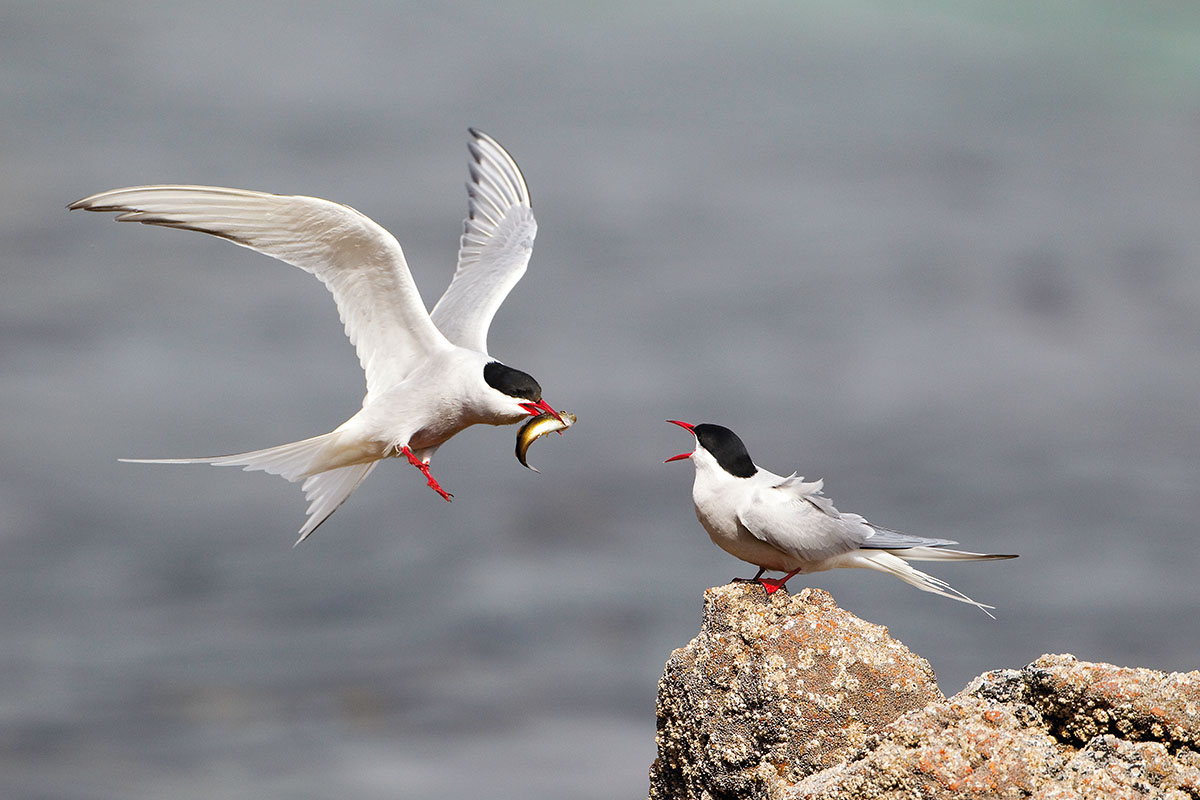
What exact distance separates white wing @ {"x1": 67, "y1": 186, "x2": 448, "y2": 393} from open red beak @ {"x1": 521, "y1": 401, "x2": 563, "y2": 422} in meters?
1.36

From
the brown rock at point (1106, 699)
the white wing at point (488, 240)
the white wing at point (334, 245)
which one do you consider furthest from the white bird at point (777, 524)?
the white wing at point (488, 240)

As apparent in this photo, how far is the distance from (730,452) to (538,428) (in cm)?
170

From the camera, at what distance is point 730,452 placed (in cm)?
845

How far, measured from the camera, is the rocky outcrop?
625 cm

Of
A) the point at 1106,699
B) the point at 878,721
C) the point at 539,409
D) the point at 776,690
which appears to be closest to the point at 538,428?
the point at 539,409

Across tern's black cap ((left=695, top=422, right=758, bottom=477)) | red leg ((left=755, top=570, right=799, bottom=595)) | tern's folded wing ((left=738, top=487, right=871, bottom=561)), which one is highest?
tern's black cap ((left=695, top=422, right=758, bottom=477))

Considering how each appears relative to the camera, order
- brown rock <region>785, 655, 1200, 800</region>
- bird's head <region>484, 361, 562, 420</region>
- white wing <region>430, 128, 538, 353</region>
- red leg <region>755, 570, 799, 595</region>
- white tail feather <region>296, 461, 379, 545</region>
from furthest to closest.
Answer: white wing <region>430, 128, 538, 353</region>
white tail feather <region>296, 461, 379, 545</region>
bird's head <region>484, 361, 562, 420</region>
red leg <region>755, 570, 799, 595</region>
brown rock <region>785, 655, 1200, 800</region>

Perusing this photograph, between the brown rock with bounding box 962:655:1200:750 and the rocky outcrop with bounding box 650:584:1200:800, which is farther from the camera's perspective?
the brown rock with bounding box 962:655:1200:750

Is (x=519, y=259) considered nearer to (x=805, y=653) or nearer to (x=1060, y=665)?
(x=805, y=653)

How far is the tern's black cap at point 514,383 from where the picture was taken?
9.25 metres

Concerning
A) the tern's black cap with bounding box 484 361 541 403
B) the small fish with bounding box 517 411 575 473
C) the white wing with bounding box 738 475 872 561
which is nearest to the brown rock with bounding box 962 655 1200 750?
the white wing with bounding box 738 475 872 561

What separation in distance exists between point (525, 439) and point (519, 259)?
3565 millimetres

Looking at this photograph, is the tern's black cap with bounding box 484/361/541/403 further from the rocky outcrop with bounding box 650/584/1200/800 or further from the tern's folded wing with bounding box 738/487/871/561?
the rocky outcrop with bounding box 650/584/1200/800

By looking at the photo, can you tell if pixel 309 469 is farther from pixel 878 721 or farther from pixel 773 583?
pixel 878 721
